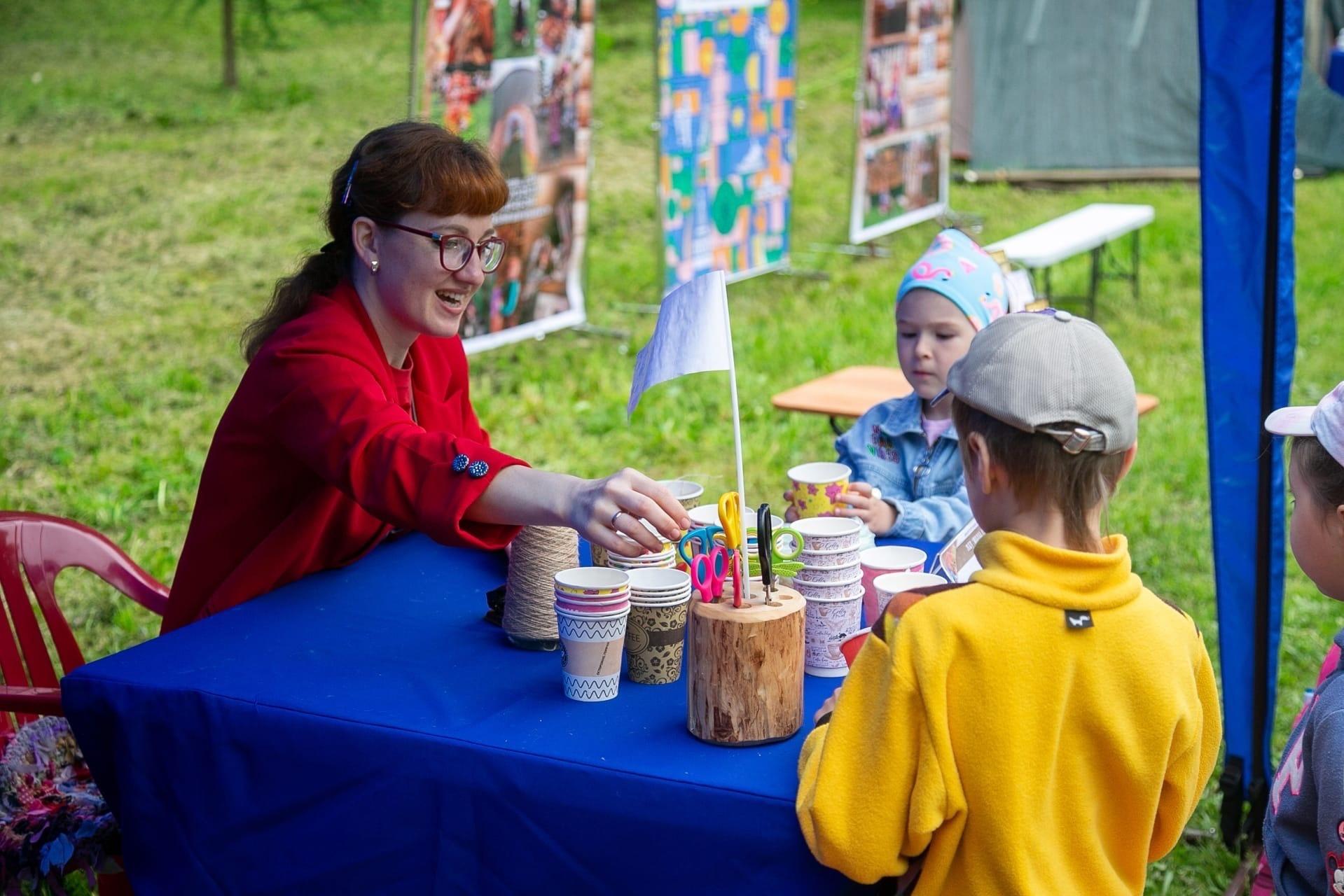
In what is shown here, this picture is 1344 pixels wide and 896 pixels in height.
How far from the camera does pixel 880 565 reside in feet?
7.16

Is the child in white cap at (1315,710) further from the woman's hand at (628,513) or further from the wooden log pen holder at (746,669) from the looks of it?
the woman's hand at (628,513)

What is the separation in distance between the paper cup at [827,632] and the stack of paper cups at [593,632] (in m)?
0.27

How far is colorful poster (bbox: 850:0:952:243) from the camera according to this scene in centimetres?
895

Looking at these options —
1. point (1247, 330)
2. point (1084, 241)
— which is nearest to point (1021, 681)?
point (1247, 330)

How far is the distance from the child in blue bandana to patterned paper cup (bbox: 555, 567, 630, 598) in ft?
3.22

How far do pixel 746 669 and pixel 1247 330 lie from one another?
1583 mm

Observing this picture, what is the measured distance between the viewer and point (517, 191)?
21.2ft

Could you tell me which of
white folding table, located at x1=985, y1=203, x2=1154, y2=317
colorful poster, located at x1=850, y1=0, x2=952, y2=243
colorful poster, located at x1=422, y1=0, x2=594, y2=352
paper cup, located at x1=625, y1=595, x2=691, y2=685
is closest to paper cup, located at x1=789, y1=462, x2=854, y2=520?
paper cup, located at x1=625, y1=595, x2=691, y2=685

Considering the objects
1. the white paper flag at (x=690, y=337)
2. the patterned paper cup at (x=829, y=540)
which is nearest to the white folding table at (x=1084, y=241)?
the patterned paper cup at (x=829, y=540)

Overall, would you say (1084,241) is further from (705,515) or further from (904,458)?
(705,515)

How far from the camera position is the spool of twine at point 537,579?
210 centimetres

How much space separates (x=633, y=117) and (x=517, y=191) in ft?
20.3

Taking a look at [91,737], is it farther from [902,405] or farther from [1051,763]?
[902,405]

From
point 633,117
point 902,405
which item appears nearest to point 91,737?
point 902,405
